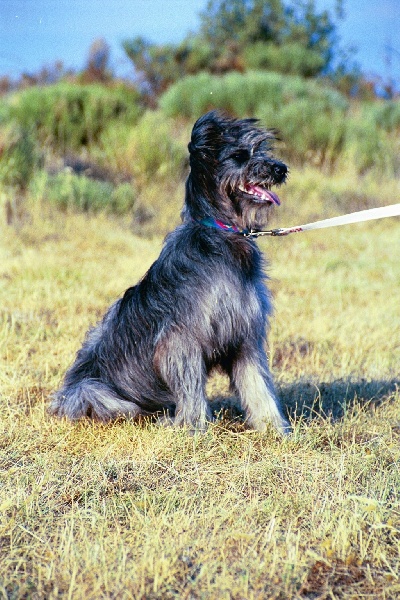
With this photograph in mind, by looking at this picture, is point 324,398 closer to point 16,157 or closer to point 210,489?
point 210,489

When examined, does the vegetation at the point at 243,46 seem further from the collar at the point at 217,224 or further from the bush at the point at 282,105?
the collar at the point at 217,224

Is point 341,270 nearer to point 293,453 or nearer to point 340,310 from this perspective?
point 340,310

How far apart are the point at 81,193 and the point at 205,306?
6.56 metres

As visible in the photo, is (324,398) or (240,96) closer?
(324,398)

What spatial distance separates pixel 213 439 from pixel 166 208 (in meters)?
7.25

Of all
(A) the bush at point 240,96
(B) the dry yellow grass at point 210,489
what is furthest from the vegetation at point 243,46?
(B) the dry yellow grass at point 210,489

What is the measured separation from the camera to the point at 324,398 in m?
4.91

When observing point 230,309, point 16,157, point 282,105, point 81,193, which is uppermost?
point 282,105

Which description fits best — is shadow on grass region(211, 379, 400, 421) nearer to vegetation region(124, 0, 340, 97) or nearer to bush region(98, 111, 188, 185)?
bush region(98, 111, 188, 185)

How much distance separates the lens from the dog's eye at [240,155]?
3.88 meters

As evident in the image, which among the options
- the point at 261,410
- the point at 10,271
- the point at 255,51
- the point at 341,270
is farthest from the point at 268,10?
the point at 261,410

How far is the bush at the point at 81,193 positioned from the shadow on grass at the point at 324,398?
5542 mm

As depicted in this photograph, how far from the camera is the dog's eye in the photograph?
3.88m

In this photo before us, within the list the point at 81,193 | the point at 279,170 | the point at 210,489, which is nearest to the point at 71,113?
the point at 81,193
